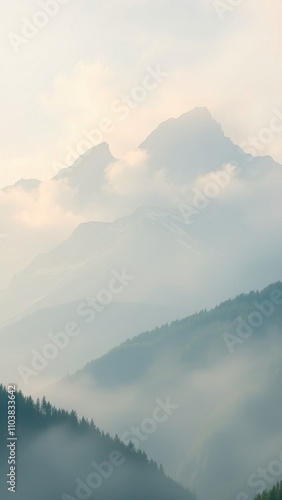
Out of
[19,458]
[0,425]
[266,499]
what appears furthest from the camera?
[19,458]

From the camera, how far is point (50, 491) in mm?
170125

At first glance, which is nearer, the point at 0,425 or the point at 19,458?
the point at 0,425

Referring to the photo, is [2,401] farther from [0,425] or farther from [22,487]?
[22,487]

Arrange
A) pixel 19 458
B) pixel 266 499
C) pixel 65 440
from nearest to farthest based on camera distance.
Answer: pixel 266 499 → pixel 19 458 → pixel 65 440

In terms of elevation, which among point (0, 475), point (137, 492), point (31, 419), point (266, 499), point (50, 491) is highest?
point (31, 419)

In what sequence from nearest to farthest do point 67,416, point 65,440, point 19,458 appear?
point 19,458 < point 65,440 < point 67,416

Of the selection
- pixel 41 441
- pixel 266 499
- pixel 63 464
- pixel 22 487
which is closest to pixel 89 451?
pixel 63 464

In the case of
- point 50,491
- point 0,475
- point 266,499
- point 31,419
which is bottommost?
point 266,499

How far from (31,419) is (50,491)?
2297 cm

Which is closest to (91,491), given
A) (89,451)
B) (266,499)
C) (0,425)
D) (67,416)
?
(89,451)

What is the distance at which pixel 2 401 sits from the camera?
165625mm

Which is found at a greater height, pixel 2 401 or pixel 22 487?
pixel 2 401

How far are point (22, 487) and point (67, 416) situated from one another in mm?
37454

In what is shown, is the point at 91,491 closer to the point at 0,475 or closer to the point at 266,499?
the point at 0,475
